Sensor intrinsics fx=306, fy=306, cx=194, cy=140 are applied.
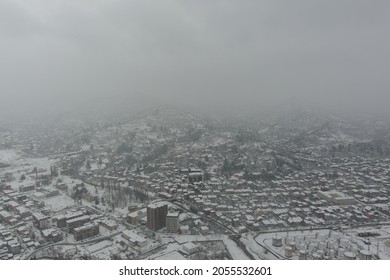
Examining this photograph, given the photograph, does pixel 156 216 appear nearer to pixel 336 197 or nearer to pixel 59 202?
pixel 59 202

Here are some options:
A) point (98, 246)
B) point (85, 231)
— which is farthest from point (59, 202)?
point (98, 246)

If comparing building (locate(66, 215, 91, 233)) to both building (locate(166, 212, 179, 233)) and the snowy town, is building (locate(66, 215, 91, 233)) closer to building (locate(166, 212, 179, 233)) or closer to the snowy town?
the snowy town

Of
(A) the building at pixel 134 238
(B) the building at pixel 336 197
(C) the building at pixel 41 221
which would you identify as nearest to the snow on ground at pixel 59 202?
(C) the building at pixel 41 221

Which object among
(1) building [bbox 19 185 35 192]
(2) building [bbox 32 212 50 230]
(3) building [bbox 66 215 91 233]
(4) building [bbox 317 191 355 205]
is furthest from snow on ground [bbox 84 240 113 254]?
(4) building [bbox 317 191 355 205]

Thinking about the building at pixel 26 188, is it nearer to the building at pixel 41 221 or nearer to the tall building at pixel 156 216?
the building at pixel 41 221

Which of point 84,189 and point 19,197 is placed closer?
point 19,197
